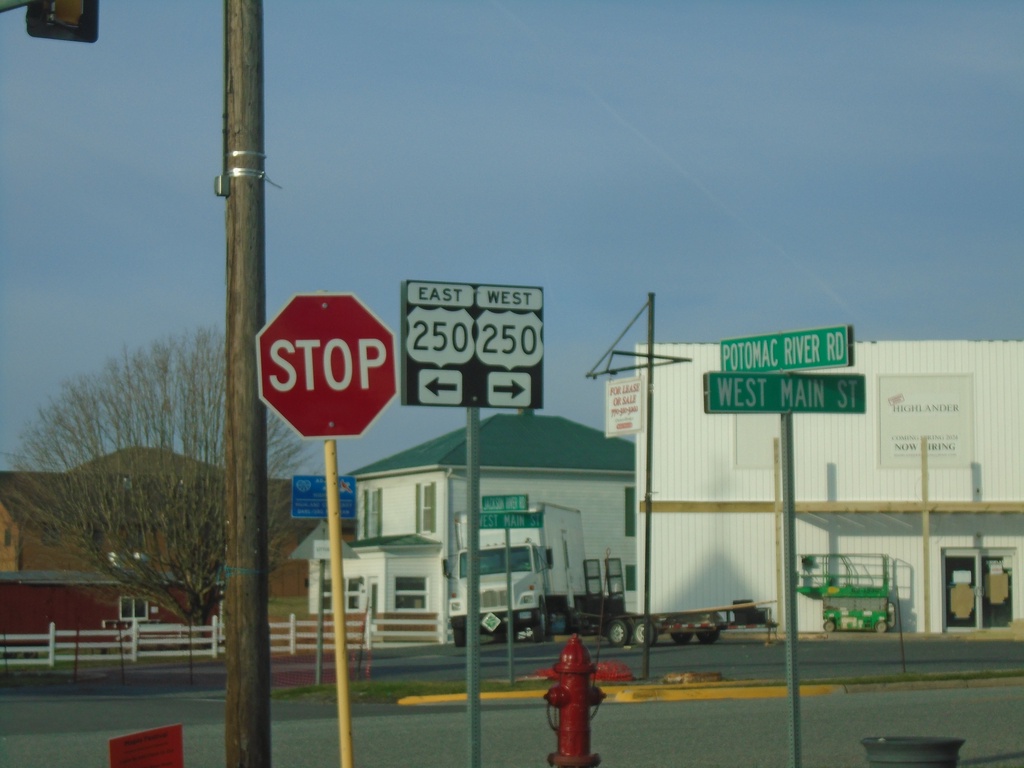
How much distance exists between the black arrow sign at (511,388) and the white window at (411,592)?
40399mm

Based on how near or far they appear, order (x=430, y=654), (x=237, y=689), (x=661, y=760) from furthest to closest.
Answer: (x=430, y=654) → (x=661, y=760) → (x=237, y=689)

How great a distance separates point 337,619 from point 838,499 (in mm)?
32385

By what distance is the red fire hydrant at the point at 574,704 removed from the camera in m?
7.89

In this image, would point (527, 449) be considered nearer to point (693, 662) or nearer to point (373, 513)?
point (373, 513)

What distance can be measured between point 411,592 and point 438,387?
4067 cm

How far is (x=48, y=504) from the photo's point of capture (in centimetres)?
3762

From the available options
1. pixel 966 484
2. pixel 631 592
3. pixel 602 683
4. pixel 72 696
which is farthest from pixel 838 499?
pixel 72 696

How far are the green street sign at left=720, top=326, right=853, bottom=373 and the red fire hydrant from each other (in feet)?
6.83

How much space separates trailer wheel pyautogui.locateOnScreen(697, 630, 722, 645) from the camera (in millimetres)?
33128

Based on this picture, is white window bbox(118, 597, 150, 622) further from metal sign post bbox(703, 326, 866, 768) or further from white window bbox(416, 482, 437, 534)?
metal sign post bbox(703, 326, 866, 768)

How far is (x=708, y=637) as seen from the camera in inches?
1336

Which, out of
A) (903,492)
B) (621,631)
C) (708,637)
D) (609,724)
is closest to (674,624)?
(621,631)

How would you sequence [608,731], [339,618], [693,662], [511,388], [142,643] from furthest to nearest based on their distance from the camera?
[142,643] → [693,662] → [608,731] → [511,388] → [339,618]

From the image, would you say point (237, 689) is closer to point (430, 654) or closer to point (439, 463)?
point (430, 654)
